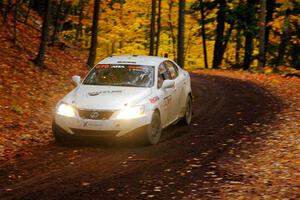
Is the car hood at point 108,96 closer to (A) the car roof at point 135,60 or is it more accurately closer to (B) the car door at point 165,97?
(B) the car door at point 165,97

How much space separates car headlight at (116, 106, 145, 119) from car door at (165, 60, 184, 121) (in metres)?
1.82

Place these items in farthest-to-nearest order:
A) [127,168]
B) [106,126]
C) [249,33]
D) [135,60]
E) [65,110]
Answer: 1. [249,33]
2. [135,60]
3. [65,110]
4. [106,126]
5. [127,168]

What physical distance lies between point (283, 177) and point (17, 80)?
35.4ft

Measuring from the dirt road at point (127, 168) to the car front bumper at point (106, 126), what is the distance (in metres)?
0.36

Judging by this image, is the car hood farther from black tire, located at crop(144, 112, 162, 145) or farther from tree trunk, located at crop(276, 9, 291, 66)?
tree trunk, located at crop(276, 9, 291, 66)

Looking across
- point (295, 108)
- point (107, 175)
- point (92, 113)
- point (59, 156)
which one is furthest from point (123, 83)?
point (295, 108)

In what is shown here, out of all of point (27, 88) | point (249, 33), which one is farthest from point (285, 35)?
point (27, 88)

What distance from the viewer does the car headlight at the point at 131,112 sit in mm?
9508

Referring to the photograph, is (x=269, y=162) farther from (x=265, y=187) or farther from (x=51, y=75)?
(x=51, y=75)

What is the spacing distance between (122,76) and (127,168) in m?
3.15

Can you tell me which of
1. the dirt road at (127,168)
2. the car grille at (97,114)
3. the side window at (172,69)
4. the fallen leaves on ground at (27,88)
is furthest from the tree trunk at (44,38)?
the car grille at (97,114)

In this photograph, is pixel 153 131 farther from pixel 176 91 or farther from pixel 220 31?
pixel 220 31

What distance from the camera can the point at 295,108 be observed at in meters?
14.9

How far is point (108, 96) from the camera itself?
9891 millimetres
